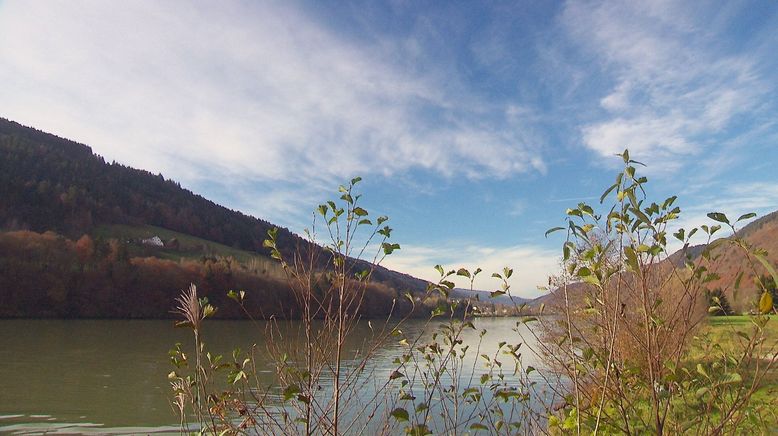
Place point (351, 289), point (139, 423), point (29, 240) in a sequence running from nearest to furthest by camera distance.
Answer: point (351, 289), point (139, 423), point (29, 240)

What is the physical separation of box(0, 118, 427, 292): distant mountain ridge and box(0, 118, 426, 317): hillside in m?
0.24

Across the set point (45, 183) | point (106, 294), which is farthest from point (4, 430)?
point (45, 183)

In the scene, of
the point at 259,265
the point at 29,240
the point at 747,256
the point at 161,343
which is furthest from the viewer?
the point at 259,265

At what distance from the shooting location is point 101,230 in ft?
326

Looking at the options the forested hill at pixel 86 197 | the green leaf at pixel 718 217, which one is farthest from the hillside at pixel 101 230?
the green leaf at pixel 718 217

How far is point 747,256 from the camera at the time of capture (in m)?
1.76

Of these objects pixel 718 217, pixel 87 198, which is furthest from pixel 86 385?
pixel 87 198

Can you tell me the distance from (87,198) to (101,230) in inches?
414

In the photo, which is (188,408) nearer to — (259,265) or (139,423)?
(139,423)

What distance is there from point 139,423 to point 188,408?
116 centimetres

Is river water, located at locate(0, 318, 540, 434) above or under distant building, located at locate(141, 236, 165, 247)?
under

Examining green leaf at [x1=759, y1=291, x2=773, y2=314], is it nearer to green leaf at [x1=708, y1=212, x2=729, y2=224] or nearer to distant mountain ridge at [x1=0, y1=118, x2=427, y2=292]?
green leaf at [x1=708, y1=212, x2=729, y2=224]

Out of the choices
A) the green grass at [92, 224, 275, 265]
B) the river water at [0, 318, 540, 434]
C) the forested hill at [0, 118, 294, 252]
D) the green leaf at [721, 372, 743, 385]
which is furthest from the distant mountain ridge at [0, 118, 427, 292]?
the green leaf at [721, 372, 743, 385]

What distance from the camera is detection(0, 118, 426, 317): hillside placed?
57.8 metres
